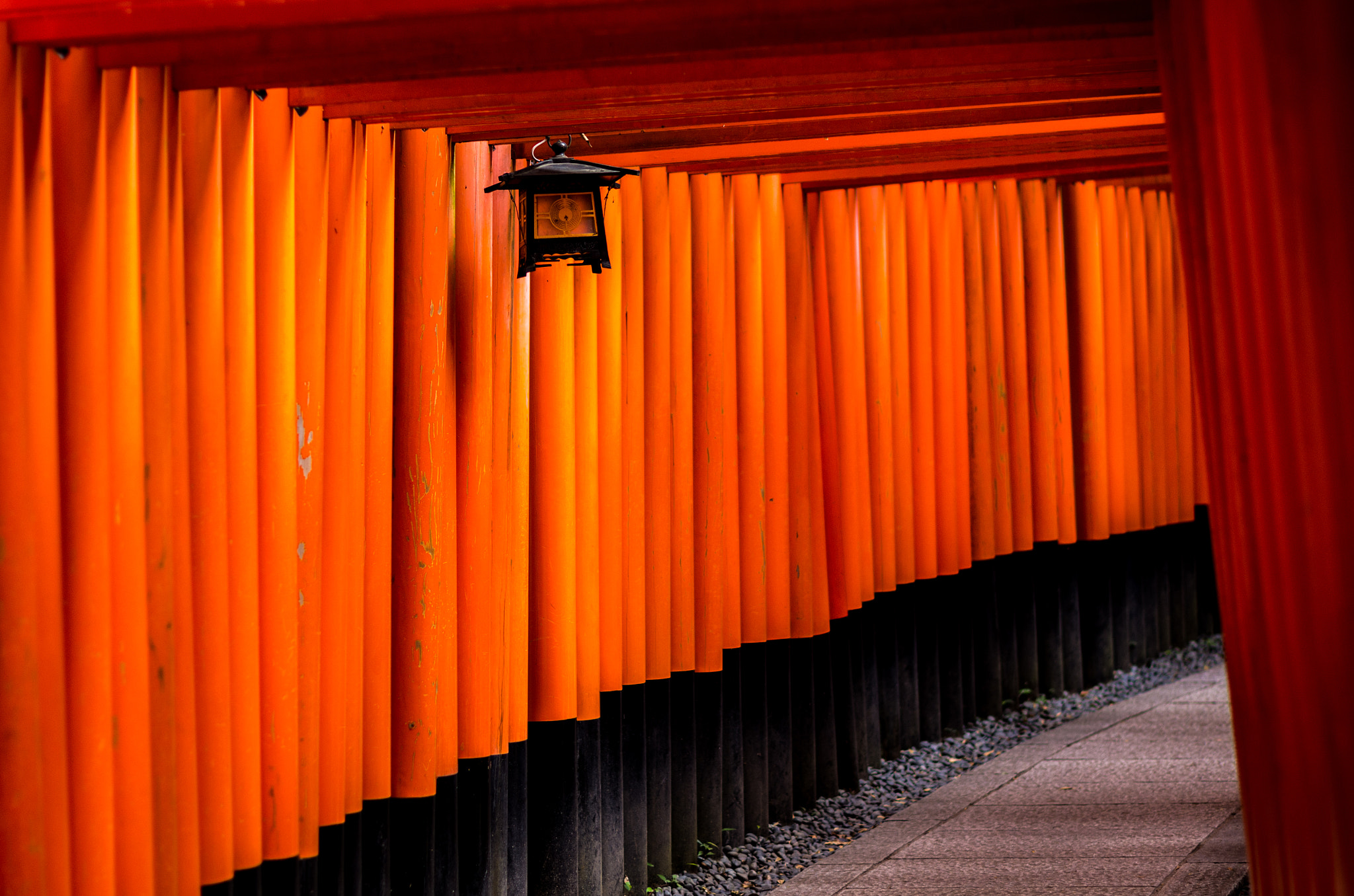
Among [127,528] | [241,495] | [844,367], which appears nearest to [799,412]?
[844,367]

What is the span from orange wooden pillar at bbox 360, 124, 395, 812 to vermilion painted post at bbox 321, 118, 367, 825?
125 mm

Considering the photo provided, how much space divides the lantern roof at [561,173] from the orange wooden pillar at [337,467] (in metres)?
0.54

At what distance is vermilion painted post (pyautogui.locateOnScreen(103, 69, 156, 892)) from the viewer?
330 centimetres

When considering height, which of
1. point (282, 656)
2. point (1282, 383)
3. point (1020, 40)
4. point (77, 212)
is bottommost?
point (282, 656)

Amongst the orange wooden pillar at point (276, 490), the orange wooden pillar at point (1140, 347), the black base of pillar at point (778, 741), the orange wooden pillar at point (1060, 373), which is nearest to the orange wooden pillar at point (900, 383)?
the black base of pillar at point (778, 741)

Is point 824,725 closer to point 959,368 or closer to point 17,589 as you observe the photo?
point 959,368

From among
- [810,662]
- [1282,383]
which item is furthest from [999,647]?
[1282,383]

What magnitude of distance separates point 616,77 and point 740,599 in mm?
3170

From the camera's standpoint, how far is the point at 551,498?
206 inches

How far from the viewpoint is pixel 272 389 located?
12.5 feet

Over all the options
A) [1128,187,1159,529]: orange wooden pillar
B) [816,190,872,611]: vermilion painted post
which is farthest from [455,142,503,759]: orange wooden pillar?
[1128,187,1159,529]: orange wooden pillar

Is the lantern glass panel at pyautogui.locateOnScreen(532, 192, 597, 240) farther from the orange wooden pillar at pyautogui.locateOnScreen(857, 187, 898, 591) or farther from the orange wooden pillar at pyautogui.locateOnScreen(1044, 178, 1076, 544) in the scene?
the orange wooden pillar at pyautogui.locateOnScreen(1044, 178, 1076, 544)

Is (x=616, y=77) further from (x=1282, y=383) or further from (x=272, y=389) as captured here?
(x=1282, y=383)

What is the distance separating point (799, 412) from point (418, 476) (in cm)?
277
